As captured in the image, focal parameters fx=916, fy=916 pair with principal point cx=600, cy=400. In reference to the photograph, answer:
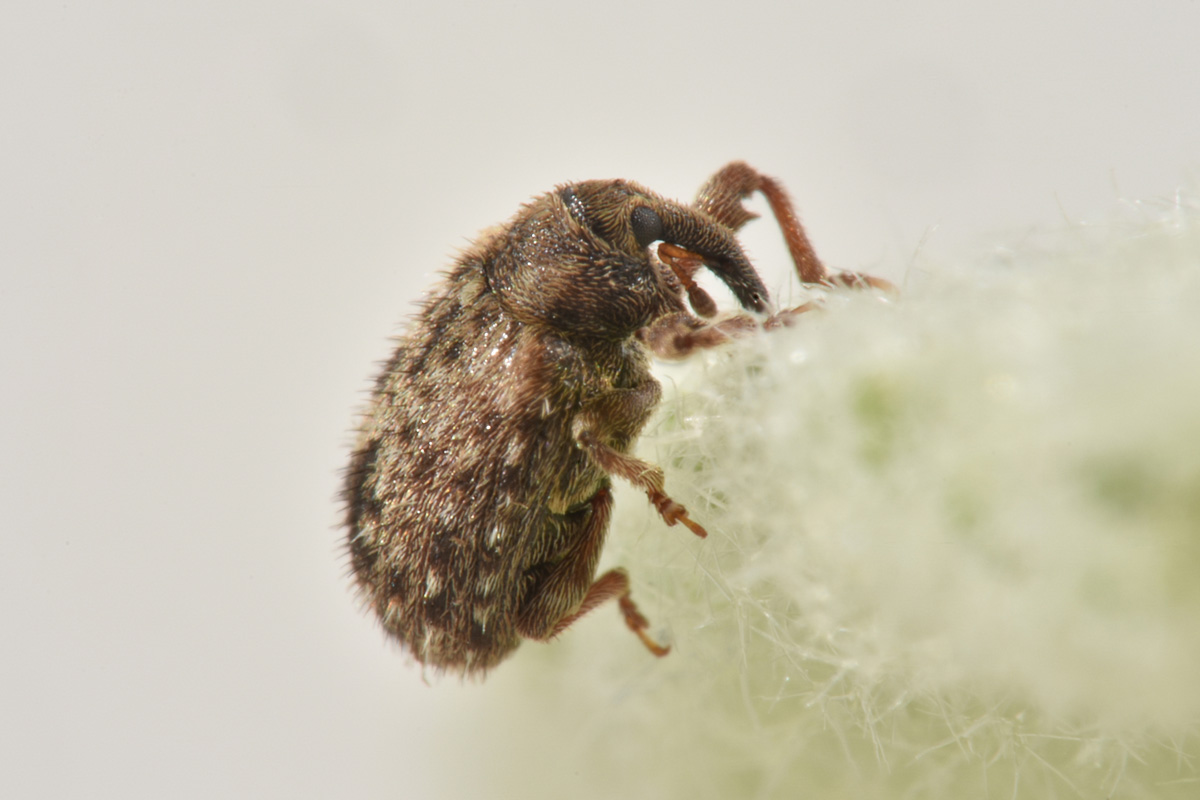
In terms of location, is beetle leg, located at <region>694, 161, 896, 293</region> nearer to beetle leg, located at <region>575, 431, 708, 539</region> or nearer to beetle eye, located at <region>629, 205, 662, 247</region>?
beetle eye, located at <region>629, 205, 662, 247</region>

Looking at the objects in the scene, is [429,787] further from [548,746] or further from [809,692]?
[809,692]

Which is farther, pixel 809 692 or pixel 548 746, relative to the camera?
pixel 548 746

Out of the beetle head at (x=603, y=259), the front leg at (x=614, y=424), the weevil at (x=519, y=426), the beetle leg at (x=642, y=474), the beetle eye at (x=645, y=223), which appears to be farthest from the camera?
the beetle eye at (x=645, y=223)

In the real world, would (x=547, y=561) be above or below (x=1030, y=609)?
below

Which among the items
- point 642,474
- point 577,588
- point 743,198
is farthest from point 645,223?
point 577,588

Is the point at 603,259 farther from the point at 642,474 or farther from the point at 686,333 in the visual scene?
the point at 642,474

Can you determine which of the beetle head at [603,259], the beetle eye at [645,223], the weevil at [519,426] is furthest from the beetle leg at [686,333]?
the beetle eye at [645,223]

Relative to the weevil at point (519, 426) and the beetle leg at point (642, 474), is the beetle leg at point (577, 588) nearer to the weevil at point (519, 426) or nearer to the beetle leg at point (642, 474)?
the weevil at point (519, 426)

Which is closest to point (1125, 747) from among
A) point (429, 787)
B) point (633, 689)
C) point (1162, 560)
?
point (1162, 560)
